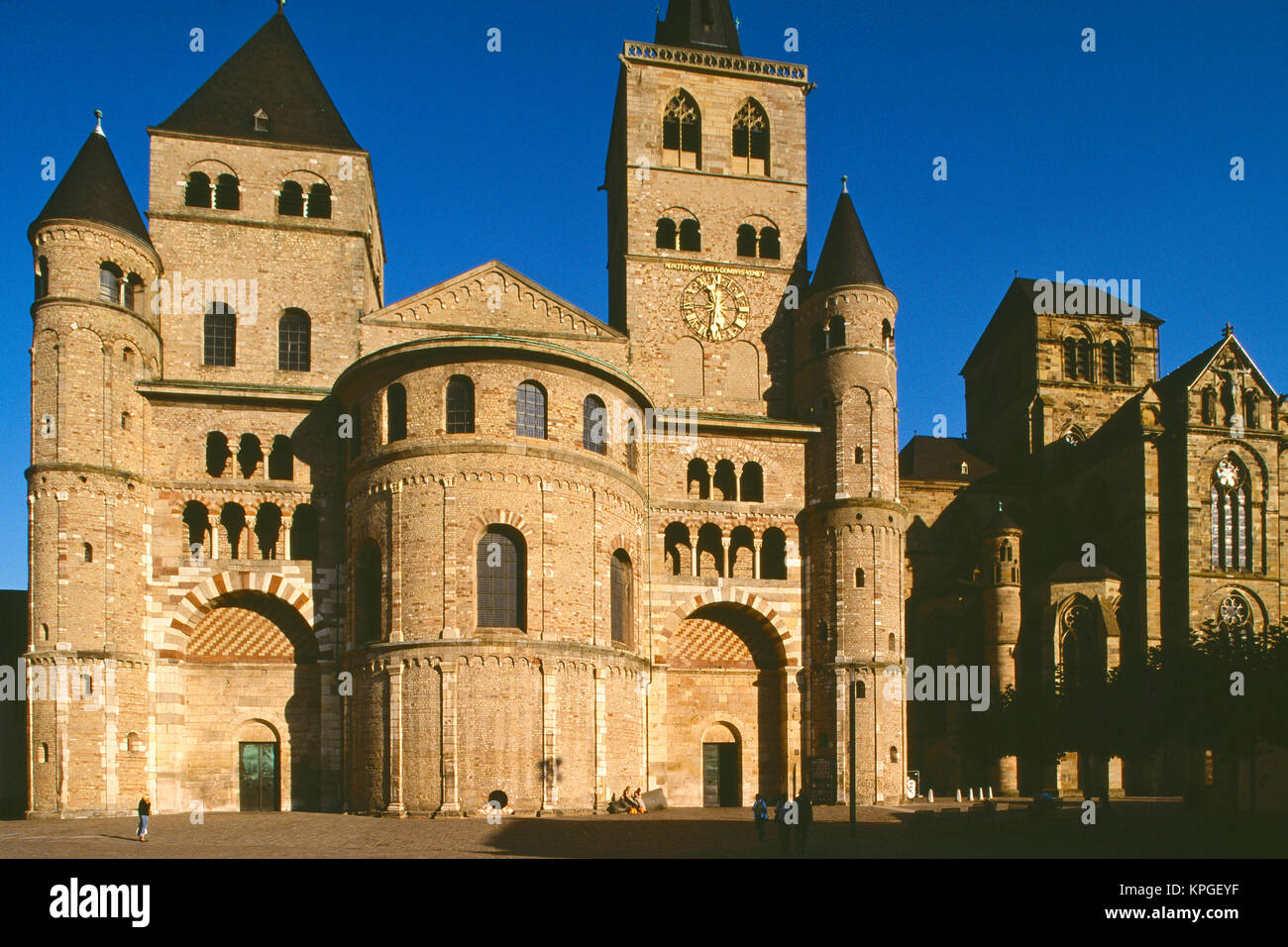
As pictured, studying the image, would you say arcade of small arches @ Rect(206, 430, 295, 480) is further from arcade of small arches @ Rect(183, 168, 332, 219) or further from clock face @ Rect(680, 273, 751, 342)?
clock face @ Rect(680, 273, 751, 342)

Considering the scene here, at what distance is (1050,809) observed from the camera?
33156 mm

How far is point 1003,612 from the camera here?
51.8m

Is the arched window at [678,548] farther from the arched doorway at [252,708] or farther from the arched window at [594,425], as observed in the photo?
the arched doorway at [252,708]

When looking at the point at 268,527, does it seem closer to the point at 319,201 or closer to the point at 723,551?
the point at 319,201

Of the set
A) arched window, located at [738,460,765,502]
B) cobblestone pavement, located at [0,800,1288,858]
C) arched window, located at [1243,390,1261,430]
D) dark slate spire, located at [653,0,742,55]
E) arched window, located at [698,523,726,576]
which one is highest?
dark slate spire, located at [653,0,742,55]

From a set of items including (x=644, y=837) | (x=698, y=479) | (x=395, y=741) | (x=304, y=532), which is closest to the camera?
(x=644, y=837)

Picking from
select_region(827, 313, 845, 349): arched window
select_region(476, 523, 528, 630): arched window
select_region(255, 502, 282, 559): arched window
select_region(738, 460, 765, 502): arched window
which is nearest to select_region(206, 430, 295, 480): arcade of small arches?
select_region(255, 502, 282, 559): arched window

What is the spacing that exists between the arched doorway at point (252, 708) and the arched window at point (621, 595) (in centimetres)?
Result: 1032

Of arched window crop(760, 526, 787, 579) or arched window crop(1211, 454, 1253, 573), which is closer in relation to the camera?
arched window crop(760, 526, 787, 579)

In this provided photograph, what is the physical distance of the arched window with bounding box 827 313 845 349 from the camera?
1817 inches

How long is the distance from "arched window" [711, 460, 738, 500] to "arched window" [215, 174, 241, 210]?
20831 mm

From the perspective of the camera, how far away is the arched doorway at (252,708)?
40.5 metres

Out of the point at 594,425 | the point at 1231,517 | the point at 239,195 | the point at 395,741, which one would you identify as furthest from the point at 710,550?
the point at 1231,517

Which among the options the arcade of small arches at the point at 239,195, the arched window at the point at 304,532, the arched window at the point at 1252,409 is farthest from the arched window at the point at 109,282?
the arched window at the point at 1252,409
